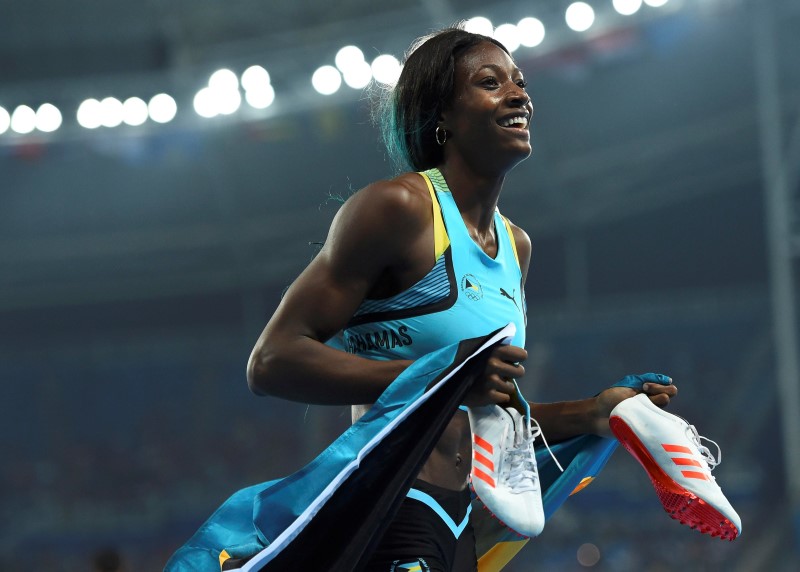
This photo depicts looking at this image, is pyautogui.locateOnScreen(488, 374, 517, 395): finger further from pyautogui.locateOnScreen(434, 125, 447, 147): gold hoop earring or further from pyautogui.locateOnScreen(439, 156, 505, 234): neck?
pyautogui.locateOnScreen(434, 125, 447, 147): gold hoop earring

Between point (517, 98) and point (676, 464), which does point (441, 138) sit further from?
point (676, 464)

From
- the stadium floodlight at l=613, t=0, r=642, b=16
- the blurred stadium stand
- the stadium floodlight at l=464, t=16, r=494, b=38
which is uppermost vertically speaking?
the stadium floodlight at l=613, t=0, r=642, b=16

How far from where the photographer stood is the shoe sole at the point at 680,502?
2.21m

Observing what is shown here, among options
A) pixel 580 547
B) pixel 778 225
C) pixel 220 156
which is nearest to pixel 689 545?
pixel 580 547

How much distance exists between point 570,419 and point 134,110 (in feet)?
36.9

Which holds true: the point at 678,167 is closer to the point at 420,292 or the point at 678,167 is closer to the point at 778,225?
the point at 778,225

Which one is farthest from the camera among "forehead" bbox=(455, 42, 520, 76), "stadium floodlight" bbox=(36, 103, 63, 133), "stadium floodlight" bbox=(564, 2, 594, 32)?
"stadium floodlight" bbox=(36, 103, 63, 133)

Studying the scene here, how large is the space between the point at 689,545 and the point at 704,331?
11.2 ft

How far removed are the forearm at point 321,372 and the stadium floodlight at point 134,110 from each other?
11.3 metres

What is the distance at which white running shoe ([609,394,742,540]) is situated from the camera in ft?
7.24

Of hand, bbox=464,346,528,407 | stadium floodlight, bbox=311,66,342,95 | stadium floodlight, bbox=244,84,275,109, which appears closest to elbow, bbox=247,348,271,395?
hand, bbox=464,346,528,407

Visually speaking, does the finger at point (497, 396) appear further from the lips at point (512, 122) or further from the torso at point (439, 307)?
the lips at point (512, 122)

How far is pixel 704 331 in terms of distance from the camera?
13.9 metres

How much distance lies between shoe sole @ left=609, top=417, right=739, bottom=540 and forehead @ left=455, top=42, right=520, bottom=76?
91 centimetres
